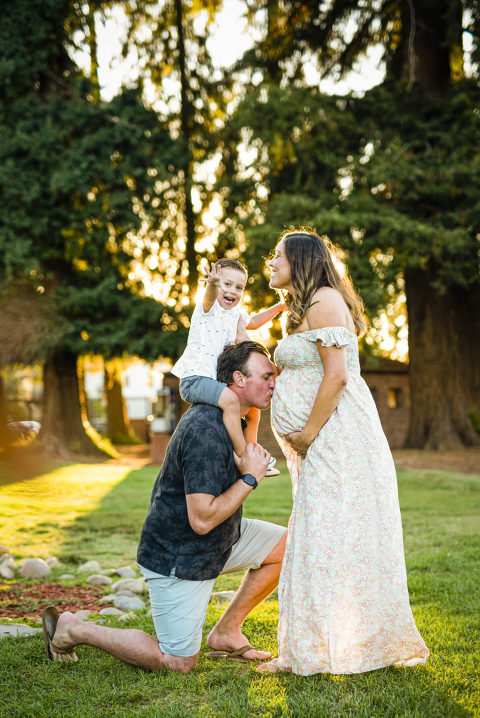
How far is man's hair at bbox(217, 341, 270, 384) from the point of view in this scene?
12.2ft

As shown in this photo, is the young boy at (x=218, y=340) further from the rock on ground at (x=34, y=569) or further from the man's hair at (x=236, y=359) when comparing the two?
the rock on ground at (x=34, y=569)

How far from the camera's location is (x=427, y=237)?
17.1 metres

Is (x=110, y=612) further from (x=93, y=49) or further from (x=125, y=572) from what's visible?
(x=93, y=49)

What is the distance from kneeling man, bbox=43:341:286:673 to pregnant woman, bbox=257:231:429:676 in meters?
0.22

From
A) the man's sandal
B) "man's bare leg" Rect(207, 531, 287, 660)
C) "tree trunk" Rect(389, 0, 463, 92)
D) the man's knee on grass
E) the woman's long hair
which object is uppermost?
"tree trunk" Rect(389, 0, 463, 92)

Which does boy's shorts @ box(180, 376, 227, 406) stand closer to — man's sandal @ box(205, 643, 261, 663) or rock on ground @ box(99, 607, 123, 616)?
man's sandal @ box(205, 643, 261, 663)

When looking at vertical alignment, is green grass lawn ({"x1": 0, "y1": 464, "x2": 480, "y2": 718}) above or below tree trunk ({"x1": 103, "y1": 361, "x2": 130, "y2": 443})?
below

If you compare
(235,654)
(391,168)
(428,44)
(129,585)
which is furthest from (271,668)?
(428,44)

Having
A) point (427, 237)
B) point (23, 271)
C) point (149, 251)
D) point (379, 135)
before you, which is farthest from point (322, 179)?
point (23, 271)

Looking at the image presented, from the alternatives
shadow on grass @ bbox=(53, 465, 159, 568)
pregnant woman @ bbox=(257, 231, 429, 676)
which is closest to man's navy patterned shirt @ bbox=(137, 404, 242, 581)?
pregnant woman @ bbox=(257, 231, 429, 676)

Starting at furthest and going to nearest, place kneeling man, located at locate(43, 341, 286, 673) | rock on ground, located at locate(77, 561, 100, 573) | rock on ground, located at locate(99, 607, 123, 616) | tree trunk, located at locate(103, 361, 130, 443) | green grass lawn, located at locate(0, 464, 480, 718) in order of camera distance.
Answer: tree trunk, located at locate(103, 361, 130, 443)
rock on ground, located at locate(77, 561, 100, 573)
rock on ground, located at locate(99, 607, 123, 616)
kneeling man, located at locate(43, 341, 286, 673)
green grass lawn, located at locate(0, 464, 480, 718)

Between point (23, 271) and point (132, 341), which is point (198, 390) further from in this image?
point (23, 271)

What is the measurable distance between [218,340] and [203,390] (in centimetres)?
61

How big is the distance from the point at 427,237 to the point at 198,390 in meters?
14.6
